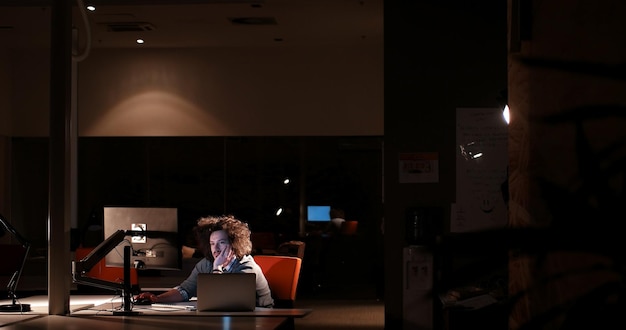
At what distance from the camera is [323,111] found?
37.8 feet

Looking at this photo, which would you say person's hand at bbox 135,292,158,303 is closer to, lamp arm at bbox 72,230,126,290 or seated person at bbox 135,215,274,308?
seated person at bbox 135,215,274,308

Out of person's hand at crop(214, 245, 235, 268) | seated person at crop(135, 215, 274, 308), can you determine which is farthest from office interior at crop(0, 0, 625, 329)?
person's hand at crop(214, 245, 235, 268)

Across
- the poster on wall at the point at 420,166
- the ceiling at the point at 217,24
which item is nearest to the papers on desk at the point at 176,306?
the poster on wall at the point at 420,166

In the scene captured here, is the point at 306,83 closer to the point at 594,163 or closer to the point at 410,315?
the point at 410,315

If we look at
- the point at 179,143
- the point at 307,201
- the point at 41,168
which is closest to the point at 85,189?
the point at 41,168

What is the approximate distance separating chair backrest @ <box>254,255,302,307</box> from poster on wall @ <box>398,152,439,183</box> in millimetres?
995

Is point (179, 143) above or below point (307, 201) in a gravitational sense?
above

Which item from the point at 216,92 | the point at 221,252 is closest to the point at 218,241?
the point at 221,252

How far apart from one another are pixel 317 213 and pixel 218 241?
594 centimetres

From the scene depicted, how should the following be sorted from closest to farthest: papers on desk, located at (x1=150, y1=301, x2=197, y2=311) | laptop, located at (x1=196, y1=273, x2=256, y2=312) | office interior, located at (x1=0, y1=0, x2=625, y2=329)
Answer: office interior, located at (x1=0, y1=0, x2=625, y2=329)
laptop, located at (x1=196, y1=273, x2=256, y2=312)
papers on desk, located at (x1=150, y1=301, x2=197, y2=311)

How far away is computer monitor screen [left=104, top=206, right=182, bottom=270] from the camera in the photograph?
5.61 m

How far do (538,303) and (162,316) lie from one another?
3.79 m

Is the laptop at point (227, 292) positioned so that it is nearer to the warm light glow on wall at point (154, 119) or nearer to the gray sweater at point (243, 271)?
the gray sweater at point (243, 271)

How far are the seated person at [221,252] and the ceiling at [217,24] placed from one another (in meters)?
2.89
